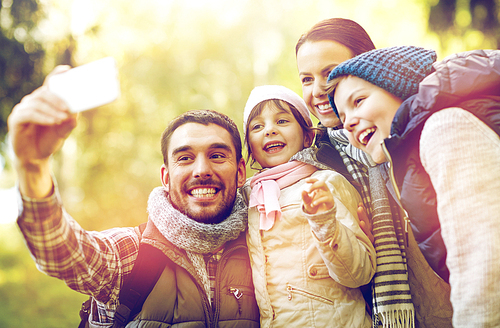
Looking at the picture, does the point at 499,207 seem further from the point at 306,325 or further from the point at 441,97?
the point at 306,325

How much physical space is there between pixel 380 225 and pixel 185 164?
1297 millimetres

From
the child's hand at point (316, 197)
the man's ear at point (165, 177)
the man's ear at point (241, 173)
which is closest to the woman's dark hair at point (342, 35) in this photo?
the man's ear at point (241, 173)

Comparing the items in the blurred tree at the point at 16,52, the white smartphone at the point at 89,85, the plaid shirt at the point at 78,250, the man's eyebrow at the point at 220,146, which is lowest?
the plaid shirt at the point at 78,250

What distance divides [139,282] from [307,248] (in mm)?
979

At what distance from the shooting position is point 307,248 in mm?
2037

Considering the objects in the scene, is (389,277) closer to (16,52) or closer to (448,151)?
(448,151)

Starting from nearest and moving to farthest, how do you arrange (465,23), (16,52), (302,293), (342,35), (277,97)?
(302,293), (342,35), (277,97), (16,52), (465,23)

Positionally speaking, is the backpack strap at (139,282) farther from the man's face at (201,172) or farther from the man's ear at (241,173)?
the man's ear at (241,173)

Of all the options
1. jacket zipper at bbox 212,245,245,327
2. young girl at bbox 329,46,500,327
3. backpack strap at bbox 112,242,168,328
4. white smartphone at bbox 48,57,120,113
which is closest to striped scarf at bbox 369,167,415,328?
young girl at bbox 329,46,500,327

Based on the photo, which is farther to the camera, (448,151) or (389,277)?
(389,277)

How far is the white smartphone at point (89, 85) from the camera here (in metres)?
1.32

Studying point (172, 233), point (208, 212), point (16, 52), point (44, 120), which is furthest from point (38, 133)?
point (16, 52)

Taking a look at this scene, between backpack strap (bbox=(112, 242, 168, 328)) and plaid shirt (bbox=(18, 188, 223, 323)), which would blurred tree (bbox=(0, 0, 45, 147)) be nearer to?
plaid shirt (bbox=(18, 188, 223, 323))

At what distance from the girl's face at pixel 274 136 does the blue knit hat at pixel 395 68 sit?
829mm
